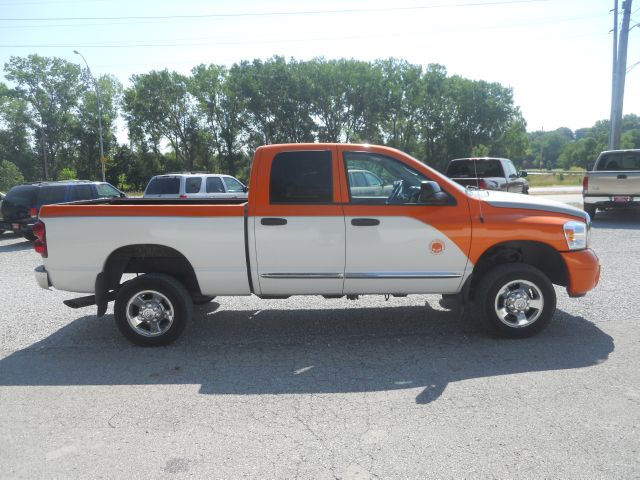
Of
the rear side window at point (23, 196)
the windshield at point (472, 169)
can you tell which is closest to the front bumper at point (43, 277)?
the rear side window at point (23, 196)

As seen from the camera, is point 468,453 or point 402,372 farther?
point 402,372

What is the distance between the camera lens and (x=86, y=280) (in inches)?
205

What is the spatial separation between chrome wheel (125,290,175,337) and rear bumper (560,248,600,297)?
13.2 feet

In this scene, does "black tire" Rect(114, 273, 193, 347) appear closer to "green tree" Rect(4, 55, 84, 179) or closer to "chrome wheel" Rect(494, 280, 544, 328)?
"chrome wheel" Rect(494, 280, 544, 328)

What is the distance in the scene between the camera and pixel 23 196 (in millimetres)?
13781

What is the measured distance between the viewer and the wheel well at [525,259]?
17.2 ft

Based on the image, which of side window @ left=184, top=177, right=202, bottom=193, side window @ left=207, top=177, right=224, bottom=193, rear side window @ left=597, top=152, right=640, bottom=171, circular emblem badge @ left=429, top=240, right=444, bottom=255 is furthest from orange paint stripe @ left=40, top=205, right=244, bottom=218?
rear side window @ left=597, top=152, right=640, bottom=171

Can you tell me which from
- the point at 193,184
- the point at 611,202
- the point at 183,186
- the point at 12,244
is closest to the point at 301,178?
the point at 183,186

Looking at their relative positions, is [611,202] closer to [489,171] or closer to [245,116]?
[489,171]

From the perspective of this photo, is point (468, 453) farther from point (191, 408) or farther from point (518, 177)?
point (518, 177)

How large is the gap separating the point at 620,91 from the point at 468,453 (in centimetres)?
2415

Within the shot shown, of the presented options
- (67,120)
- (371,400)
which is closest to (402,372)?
(371,400)

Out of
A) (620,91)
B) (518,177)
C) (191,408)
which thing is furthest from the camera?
(620,91)

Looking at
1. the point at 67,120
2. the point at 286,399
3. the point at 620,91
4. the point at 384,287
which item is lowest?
the point at 286,399
